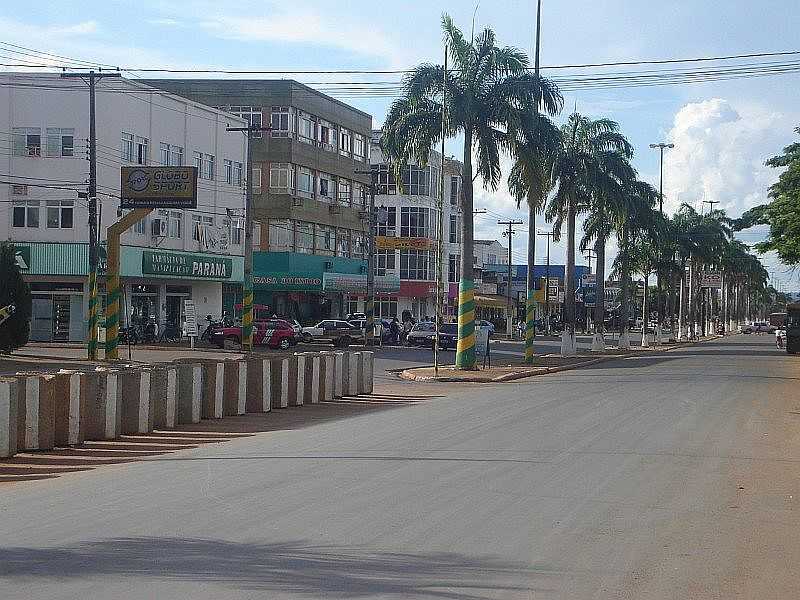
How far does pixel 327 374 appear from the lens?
2412 cm

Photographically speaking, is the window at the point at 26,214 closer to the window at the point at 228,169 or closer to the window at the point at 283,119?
the window at the point at 228,169

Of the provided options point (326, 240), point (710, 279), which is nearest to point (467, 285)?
point (326, 240)

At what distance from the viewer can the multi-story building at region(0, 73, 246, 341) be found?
49.8 meters

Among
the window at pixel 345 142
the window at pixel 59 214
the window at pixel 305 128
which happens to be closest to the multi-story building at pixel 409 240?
the window at pixel 345 142

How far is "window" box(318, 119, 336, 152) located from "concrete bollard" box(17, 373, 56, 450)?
62.3 m

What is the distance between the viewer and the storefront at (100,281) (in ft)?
164

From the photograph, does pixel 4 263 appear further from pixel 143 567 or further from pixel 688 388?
pixel 143 567

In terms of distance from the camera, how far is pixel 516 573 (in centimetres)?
770

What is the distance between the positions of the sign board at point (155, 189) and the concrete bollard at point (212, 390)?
20.3 meters

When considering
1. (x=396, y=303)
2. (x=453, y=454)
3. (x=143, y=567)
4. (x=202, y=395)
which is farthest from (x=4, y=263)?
(x=396, y=303)

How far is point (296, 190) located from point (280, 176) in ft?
5.23

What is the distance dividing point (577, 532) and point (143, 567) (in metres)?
3.86

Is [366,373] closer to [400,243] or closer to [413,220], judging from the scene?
[400,243]

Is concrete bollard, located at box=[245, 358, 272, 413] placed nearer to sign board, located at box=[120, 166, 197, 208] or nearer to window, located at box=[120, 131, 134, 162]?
sign board, located at box=[120, 166, 197, 208]
